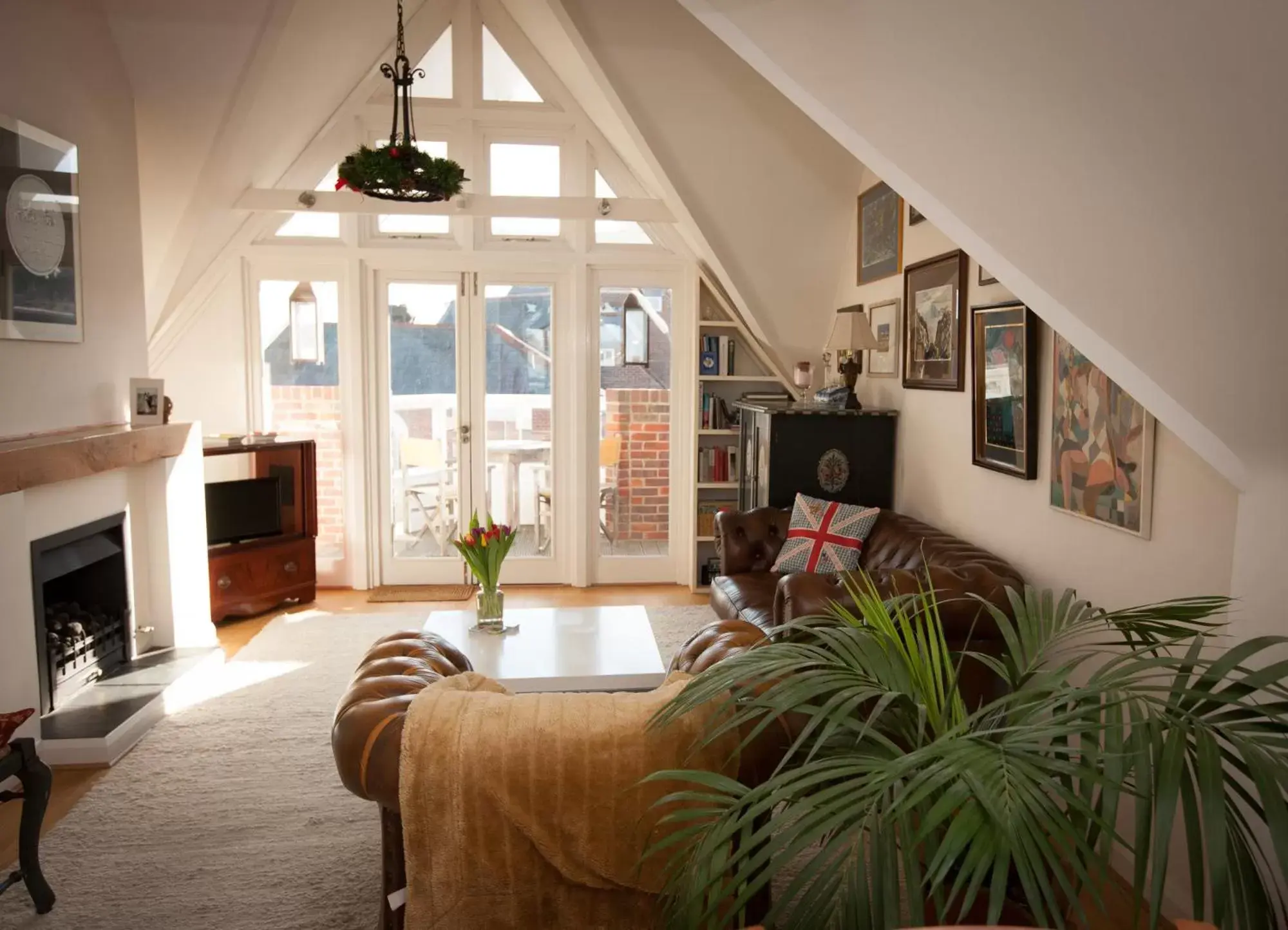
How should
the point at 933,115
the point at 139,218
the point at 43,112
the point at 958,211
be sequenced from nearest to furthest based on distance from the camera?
the point at 933,115
the point at 958,211
the point at 43,112
the point at 139,218

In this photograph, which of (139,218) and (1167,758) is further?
(139,218)

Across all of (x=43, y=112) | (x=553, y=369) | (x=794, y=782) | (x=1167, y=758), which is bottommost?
(x=794, y=782)

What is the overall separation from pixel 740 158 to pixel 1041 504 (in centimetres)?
238

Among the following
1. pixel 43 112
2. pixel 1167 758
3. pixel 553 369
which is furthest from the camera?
pixel 553 369

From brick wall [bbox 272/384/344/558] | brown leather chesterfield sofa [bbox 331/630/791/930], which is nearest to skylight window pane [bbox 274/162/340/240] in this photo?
brick wall [bbox 272/384/344/558]

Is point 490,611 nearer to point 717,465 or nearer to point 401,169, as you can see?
point 401,169

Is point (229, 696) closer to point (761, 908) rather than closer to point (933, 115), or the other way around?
point (761, 908)

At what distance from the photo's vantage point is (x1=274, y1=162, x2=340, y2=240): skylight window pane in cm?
568

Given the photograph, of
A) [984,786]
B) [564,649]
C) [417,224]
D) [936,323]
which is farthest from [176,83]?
[984,786]

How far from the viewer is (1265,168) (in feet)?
4.63

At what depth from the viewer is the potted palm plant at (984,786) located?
111 cm

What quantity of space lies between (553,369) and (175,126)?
8.36 ft

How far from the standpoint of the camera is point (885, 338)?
4633mm

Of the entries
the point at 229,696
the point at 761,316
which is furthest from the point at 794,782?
the point at 761,316
